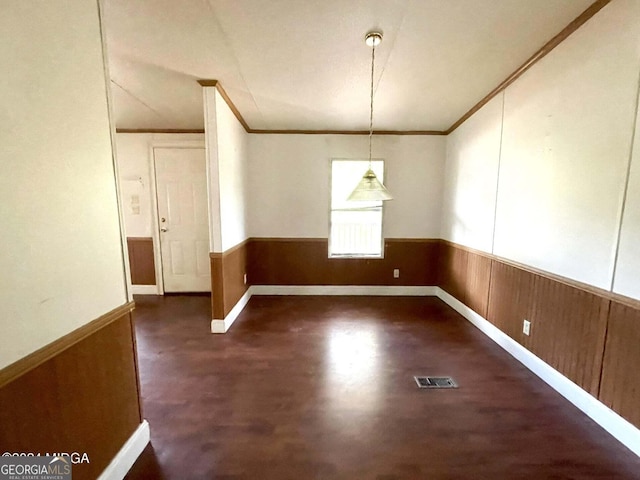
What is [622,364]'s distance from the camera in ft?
5.84

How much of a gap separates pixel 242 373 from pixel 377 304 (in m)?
2.28

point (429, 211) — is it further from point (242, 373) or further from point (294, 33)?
point (242, 373)

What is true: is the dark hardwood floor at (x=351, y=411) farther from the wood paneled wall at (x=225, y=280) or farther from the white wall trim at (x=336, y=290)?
the white wall trim at (x=336, y=290)

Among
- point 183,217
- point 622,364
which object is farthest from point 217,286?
point 622,364

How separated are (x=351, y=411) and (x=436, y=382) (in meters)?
0.78

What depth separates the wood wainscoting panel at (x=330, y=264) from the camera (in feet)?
14.8

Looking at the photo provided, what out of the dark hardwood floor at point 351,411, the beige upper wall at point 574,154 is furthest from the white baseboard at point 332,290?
the beige upper wall at point 574,154

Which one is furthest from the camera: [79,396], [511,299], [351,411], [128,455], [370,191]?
[511,299]

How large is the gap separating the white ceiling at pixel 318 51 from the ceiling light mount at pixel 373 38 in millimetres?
50

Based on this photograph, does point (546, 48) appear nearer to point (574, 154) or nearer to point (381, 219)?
point (574, 154)

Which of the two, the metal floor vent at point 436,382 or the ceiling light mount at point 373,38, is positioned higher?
the ceiling light mount at point 373,38

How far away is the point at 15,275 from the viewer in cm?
99

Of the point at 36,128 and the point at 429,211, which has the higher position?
the point at 36,128

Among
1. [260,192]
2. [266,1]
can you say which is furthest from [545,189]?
[260,192]
